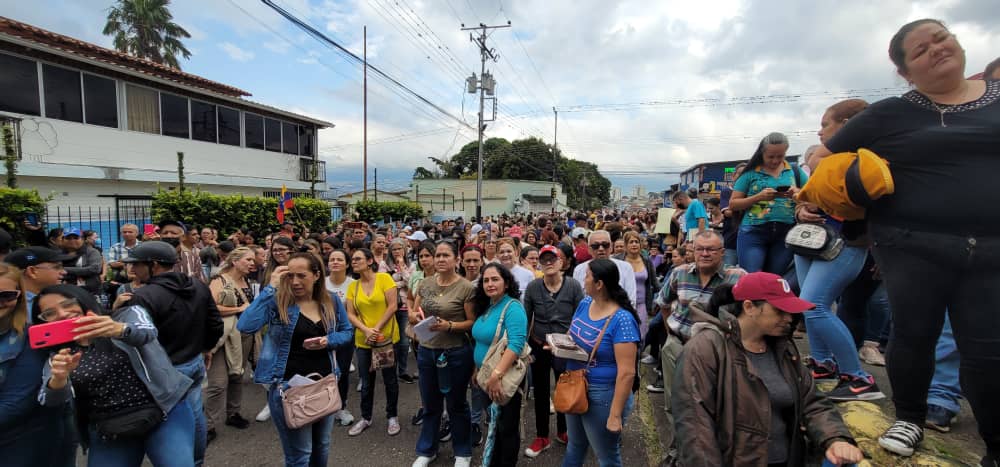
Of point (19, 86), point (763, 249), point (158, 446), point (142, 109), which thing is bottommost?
point (158, 446)

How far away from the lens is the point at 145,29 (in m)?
23.7

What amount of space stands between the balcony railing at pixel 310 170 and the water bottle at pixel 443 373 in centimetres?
1953

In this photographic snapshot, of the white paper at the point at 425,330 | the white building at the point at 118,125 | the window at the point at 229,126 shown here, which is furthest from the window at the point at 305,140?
the white paper at the point at 425,330

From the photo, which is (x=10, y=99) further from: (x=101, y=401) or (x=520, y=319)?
(x=520, y=319)

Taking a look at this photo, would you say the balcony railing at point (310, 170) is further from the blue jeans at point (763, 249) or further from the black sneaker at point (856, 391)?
the black sneaker at point (856, 391)

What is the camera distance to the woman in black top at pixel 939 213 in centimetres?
168

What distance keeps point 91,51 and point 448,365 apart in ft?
58.9

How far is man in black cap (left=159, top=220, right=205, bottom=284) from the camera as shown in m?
5.09

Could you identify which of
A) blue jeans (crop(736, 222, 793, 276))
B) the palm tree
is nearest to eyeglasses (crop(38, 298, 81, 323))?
blue jeans (crop(736, 222, 793, 276))

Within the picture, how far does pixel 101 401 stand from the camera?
7.66ft

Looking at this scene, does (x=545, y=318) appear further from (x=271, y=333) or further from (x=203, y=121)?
(x=203, y=121)

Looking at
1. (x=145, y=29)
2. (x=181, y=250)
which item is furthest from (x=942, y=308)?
(x=145, y=29)

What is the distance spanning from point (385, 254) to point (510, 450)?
12.8 feet

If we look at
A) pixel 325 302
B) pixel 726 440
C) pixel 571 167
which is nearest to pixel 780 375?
pixel 726 440
